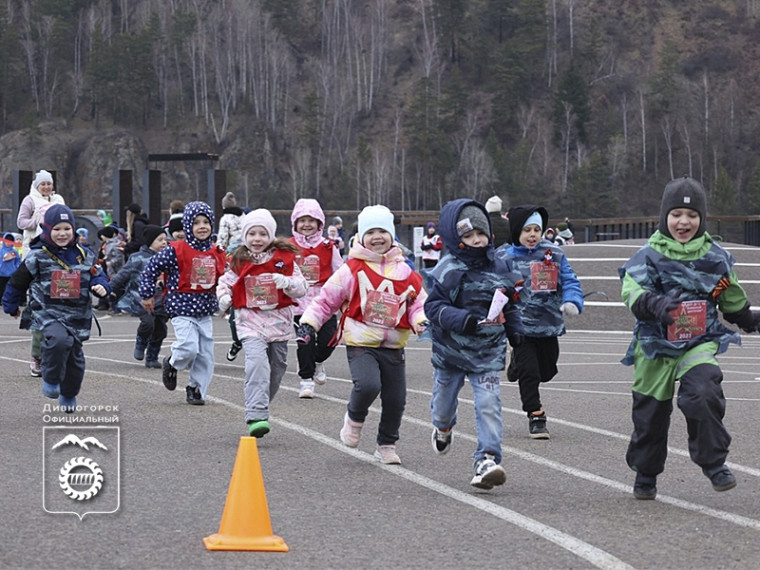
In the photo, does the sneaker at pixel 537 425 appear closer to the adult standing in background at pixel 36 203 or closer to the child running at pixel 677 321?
the child running at pixel 677 321

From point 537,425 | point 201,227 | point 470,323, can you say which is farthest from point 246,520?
point 201,227

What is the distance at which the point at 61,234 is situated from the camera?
39.8ft

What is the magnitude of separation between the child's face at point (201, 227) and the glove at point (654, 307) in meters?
6.13

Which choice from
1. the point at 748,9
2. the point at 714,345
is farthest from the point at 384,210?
the point at 748,9

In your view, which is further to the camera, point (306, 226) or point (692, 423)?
point (306, 226)

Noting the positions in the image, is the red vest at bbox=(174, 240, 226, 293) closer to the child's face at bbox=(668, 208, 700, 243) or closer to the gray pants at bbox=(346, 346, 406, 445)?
the gray pants at bbox=(346, 346, 406, 445)

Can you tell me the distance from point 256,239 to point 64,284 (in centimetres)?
173

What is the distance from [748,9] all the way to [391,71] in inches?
1091

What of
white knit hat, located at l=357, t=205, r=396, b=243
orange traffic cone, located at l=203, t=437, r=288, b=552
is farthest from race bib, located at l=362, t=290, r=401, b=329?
orange traffic cone, located at l=203, t=437, r=288, b=552

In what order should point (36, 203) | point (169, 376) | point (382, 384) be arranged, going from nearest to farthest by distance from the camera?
point (382, 384) < point (169, 376) < point (36, 203)

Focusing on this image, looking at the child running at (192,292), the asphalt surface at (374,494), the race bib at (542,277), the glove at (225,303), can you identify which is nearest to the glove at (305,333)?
the asphalt surface at (374,494)

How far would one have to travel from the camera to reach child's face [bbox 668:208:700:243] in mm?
8547
